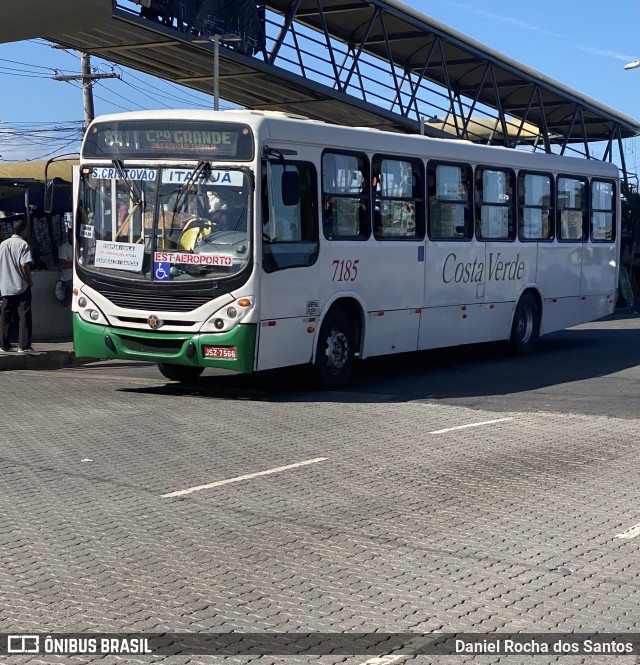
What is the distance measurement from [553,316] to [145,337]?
8962mm

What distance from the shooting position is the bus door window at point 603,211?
21.1 m

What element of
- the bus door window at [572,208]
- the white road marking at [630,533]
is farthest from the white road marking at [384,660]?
the bus door window at [572,208]

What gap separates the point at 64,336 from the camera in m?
19.7

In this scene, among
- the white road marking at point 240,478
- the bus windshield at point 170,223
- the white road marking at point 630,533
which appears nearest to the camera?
the white road marking at point 630,533

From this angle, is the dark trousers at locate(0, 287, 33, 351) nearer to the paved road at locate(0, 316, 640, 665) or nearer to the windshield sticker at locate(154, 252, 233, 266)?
the paved road at locate(0, 316, 640, 665)

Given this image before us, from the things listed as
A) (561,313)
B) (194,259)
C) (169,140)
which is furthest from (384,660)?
(561,313)

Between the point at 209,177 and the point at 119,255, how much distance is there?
144 centimetres

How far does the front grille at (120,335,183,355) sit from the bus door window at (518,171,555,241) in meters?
7.58

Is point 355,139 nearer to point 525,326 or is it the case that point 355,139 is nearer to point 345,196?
point 345,196

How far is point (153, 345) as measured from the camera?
13.2 meters

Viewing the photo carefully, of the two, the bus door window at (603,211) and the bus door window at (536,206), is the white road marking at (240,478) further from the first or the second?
the bus door window at (603,211)

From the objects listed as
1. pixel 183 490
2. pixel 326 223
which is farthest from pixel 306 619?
pixel 326 223

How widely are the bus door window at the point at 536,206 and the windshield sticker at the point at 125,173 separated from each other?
738 cm

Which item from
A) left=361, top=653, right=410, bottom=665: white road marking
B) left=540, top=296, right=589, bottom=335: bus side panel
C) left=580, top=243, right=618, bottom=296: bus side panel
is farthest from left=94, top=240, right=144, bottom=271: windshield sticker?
left=580, top=243, right=618, bottom=296: bus side panel
